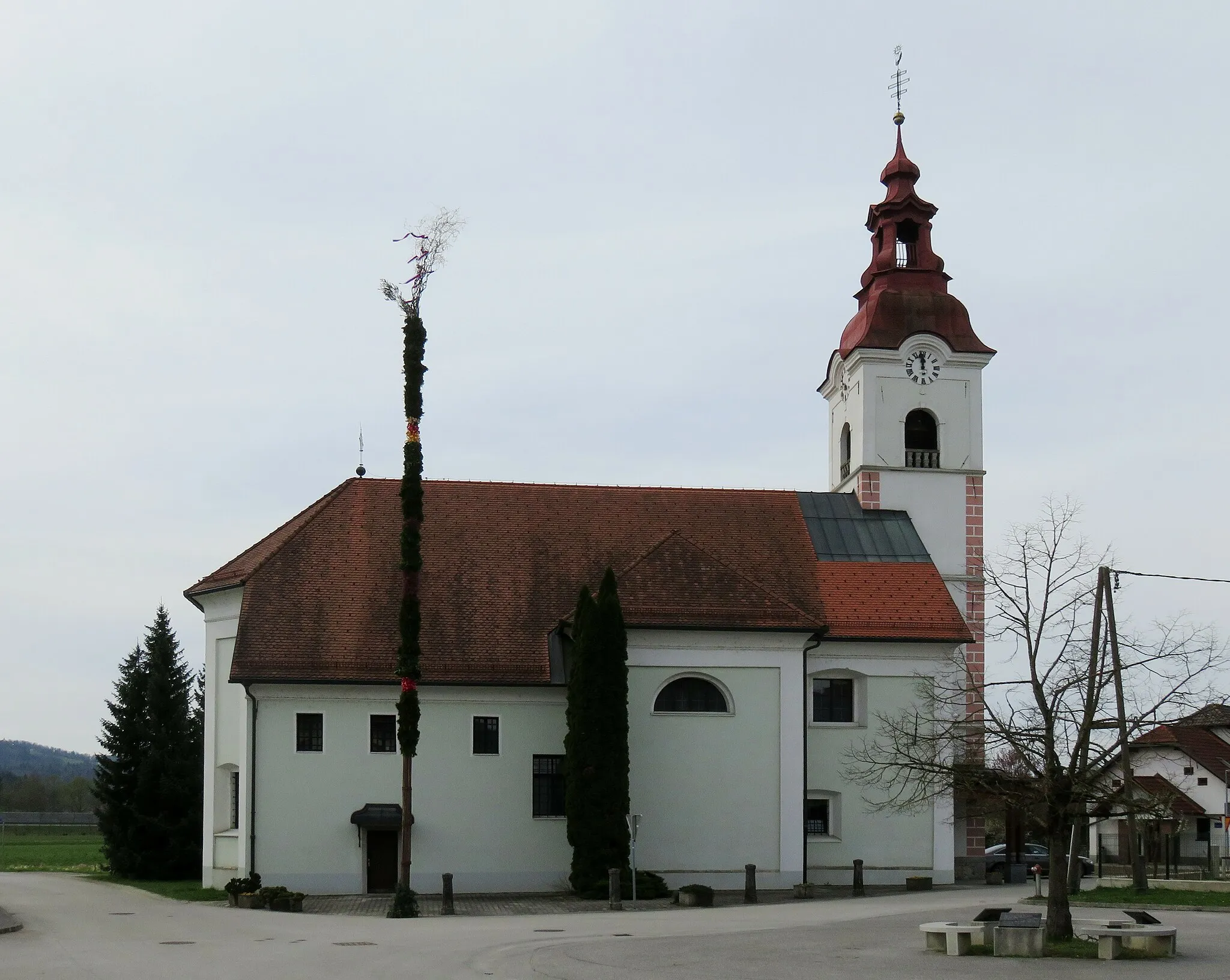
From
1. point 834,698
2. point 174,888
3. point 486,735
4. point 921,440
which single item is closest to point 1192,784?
point 921,440

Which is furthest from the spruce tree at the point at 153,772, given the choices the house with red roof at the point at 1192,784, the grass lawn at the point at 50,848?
the house with red roof at the point at 1192,784

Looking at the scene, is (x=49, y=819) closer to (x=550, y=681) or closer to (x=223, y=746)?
(x=223, y=746)

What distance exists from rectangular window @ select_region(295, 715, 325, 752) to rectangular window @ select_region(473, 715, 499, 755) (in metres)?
3.81

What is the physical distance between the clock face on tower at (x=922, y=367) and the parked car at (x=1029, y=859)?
1392 centimetres

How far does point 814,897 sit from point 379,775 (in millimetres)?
11117

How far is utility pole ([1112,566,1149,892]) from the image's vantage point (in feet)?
82.6

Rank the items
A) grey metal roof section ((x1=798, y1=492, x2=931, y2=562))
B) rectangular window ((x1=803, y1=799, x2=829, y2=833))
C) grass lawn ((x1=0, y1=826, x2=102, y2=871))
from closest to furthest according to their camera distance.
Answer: rectangular window ((x1=803, y1=799, x2=829, y2=833)), grey metal roof section ((x1=798, y1=492, x2=931, y2=562)), grass lawn ((x1=0, y1=826, x2=102, y2=871))

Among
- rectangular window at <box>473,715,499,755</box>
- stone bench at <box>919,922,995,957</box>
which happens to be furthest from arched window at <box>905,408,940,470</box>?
stone bench at <box>919,922,995,957</box>

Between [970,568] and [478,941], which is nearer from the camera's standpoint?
[478,941]

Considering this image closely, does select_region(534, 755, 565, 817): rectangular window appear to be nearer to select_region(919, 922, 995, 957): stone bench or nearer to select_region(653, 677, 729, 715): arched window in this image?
select_region(653, 677, 729, 715): arched window

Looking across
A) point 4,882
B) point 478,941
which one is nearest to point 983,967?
point 478,941

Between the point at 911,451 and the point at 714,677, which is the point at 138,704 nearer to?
the point at 714,677

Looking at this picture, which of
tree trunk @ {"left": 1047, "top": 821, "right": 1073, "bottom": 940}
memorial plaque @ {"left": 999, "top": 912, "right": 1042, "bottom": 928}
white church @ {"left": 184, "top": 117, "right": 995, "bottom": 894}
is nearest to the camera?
memorial plaque @ {"left": 999, "top": 912, "right": 1042, "bottom": 928}

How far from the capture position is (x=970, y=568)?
143 feet
